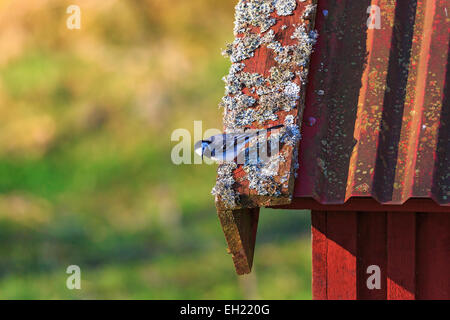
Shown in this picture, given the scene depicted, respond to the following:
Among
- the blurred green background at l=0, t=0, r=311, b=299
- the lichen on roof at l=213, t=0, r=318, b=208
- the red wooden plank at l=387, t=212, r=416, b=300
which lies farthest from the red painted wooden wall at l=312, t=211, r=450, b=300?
the blurred green background at l=0, t=0, r=311, b=299

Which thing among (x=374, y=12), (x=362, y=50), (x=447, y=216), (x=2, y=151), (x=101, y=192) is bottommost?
(x=447, y=216)

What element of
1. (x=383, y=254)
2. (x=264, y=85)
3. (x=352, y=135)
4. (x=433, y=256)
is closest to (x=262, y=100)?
(x=264, y=85)

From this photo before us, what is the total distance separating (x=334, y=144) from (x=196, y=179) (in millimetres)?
10371

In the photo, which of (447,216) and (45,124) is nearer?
(447,216)

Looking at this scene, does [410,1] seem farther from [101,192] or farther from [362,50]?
[101,192]

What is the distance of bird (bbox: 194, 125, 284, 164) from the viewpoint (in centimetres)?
255

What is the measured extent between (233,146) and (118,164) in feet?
35.2

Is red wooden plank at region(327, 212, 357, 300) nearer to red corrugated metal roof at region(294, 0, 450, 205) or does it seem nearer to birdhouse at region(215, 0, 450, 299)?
birdhouse at region(215, 0, 450, 299)

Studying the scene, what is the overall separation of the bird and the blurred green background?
28.0ft

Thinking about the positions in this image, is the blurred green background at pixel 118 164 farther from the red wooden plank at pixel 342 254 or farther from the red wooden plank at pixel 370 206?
the red wooden plank at pixel 370 206

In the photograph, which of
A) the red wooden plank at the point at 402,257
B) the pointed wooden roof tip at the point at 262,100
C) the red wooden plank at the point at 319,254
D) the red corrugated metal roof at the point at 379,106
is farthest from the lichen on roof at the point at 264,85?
the red wooden plank at the point at 402,257

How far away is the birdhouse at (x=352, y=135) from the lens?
253 cm
